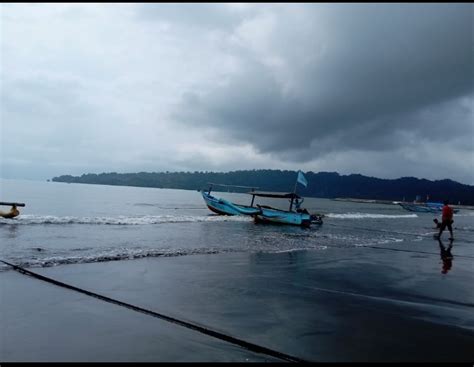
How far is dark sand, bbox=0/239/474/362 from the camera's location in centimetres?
501

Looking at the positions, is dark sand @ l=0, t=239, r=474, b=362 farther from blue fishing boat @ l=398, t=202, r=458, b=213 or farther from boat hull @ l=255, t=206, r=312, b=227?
blue fishing boat @ l=398, t=202, r=458, b=213

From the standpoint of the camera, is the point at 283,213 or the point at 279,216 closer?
the point at 283,213

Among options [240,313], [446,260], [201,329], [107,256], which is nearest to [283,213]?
[446,260]

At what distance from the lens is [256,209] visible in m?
35.9

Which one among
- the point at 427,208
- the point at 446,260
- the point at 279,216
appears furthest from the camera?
the point at 427,208

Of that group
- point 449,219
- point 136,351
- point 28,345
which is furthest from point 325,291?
point 449,219

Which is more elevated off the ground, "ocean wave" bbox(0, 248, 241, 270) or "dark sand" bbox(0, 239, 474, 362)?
"dark sand" bbox(0, 239, 474, 362)

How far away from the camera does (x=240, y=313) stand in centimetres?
683

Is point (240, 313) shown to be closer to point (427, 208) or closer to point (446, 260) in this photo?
point (446, 260)

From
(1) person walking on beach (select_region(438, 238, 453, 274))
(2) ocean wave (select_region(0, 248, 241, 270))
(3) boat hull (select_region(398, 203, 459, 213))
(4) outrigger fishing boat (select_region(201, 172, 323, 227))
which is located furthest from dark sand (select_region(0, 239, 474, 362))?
(3) boat hull (select_region(398, 203, 459, 213))

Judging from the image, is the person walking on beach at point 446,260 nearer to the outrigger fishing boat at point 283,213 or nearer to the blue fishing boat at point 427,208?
the outrigger fishing boat at point 283,213

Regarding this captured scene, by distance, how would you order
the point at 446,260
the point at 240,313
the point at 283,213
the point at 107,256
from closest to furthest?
the point at 240,313 < the point at 107,256 < the point at 446,260 < the point at 283,213

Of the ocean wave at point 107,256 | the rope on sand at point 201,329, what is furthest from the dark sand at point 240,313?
the ocean wave at point 107,256

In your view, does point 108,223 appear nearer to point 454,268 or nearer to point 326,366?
point 454,268
